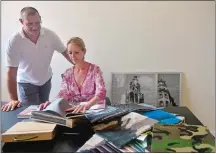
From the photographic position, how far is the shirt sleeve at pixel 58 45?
1.24 metres

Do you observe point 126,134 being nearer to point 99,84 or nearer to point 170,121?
point 170,121

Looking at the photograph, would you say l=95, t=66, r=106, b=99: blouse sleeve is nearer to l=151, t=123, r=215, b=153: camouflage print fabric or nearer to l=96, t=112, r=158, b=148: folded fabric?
l=96, t=112, r=158, b=148: folded fabric

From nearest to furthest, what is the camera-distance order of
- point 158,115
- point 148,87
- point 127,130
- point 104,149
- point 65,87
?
point 104,149, point 127,130, point 158,115, point 65,87, point 148,87

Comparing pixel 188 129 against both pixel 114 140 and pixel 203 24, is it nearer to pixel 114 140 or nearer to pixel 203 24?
pixel 114 140

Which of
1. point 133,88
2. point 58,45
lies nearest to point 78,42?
point 58,45

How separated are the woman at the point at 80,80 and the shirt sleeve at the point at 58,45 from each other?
5 centimetres

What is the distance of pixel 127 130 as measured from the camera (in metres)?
0.80

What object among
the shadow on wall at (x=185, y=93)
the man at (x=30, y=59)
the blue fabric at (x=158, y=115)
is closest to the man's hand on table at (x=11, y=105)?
the man at (x=30, y=59)

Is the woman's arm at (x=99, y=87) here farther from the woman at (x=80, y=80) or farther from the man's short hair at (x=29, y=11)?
the man's short hair at (x=29, y=11)

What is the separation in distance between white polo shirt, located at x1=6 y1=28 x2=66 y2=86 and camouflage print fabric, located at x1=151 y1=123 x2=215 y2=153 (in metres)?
0.77

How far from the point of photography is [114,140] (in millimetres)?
711

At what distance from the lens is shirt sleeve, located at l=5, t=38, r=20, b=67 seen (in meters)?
1.24

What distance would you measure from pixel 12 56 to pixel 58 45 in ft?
0.94

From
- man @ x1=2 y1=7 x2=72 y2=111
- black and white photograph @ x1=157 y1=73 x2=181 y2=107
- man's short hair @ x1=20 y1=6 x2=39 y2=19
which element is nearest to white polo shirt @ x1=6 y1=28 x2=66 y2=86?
man @ x1=2 y1=7 x2=72 y2=111
